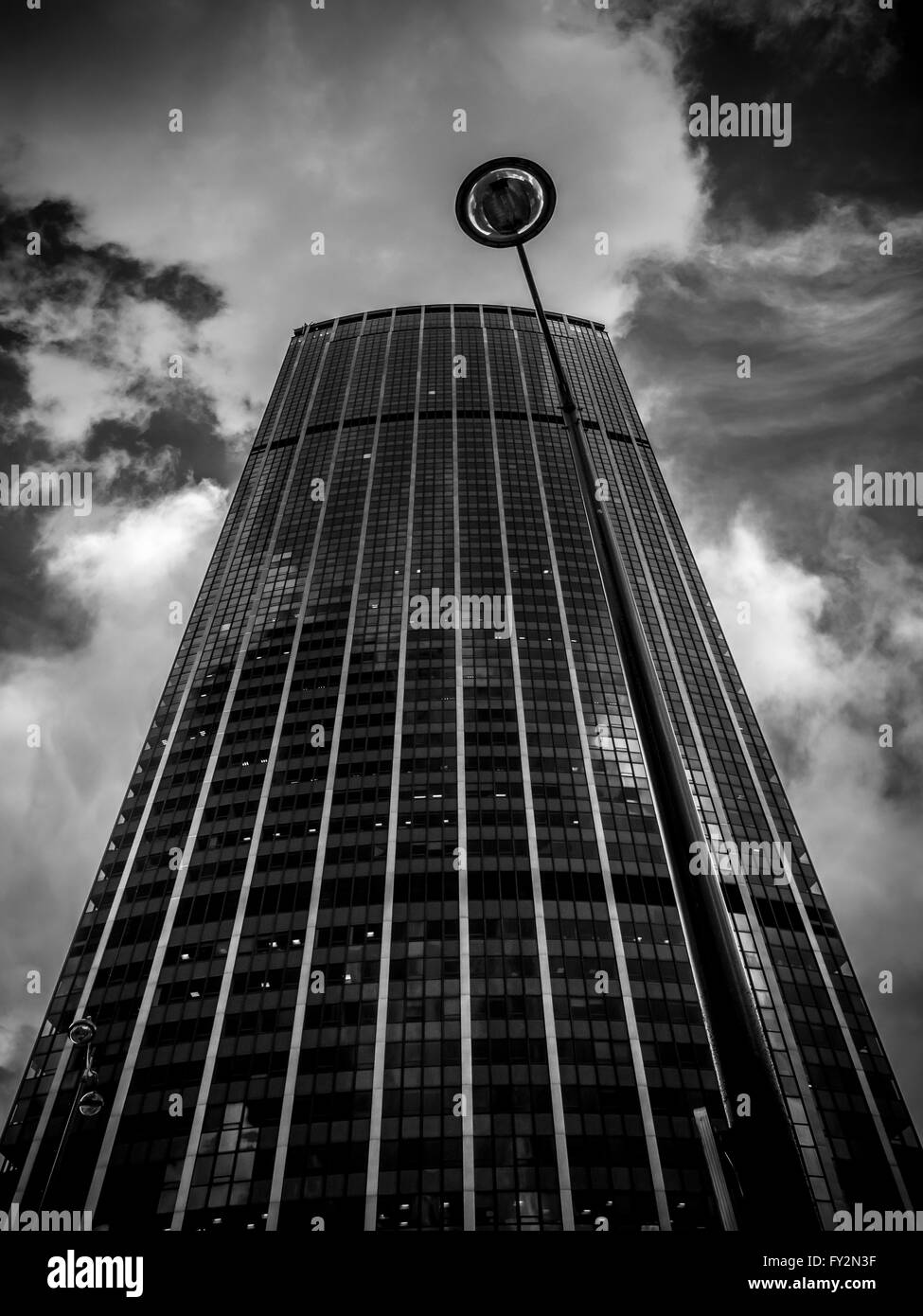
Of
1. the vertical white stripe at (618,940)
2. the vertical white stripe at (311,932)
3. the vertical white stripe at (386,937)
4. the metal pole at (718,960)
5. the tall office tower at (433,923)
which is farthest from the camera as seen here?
the tall office tower at (433,923)

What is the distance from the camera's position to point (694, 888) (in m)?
8.20

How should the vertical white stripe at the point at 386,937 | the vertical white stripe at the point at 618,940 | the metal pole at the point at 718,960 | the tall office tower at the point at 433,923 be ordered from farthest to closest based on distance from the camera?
the tall office tower at the point at 433,923 → the vertical white stripe at the point at 386,937 → the vertical white stripe at the point at 618,940 → the metal pole at the point at 718,960

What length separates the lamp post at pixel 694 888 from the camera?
689 centimetres

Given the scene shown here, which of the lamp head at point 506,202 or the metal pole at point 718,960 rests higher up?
the lamp head at point 506,202

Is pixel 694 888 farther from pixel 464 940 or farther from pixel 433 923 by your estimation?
pixel 433 923

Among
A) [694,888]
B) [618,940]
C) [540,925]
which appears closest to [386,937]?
[540,925]

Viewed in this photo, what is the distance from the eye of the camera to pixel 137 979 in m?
84.1

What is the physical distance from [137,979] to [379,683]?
45240mm

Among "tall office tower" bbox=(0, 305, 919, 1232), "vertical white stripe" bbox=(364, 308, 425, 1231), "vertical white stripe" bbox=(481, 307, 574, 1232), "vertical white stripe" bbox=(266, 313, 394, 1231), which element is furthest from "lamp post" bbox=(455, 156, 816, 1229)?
"vertical white stripe" bbox=(266, 313, 394, 1231)

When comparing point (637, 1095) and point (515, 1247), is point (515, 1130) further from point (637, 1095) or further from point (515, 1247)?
point (515, 1247)

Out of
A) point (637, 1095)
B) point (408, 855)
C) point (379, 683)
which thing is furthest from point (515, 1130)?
point (379, 683)

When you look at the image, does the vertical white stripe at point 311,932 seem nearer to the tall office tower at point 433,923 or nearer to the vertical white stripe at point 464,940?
the tall office tower at point 433,923

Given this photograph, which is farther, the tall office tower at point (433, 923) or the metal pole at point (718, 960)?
the tall office tower at point (433, 923)

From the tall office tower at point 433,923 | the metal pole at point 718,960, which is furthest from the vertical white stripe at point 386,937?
the metal pole at point 718,960
